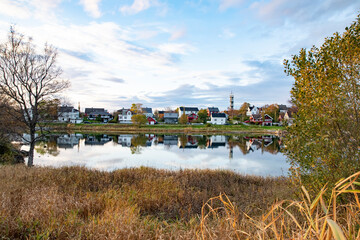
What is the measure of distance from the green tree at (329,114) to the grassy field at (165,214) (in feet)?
2.44

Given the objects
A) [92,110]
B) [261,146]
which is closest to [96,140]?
[261,146]

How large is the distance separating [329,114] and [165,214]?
5.95 m

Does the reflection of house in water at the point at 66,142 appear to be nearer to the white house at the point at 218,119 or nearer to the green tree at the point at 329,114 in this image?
the green tree at the point at 329,114

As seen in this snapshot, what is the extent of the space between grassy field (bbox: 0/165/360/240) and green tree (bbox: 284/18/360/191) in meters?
0.74

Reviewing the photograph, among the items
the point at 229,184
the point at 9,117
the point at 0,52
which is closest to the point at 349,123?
the point at 229,184

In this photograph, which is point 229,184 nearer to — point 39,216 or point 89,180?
point 89,180

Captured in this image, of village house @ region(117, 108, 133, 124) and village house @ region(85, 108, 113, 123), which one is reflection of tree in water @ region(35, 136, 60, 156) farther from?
village house @ region(85, 108, 113, 123)

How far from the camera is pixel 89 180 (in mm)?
11406

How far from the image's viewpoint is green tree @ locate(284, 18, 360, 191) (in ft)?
20.0

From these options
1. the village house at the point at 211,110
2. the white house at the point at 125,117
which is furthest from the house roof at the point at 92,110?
the village house at the point at 211,110

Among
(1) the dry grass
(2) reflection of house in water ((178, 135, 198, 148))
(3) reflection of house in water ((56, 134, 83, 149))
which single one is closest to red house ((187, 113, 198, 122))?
(2) reflection of house in water ((178, 135, 198, 148))

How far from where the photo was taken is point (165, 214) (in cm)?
741

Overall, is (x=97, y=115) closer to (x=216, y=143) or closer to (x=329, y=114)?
(x=216, y=143)

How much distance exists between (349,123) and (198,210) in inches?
219
